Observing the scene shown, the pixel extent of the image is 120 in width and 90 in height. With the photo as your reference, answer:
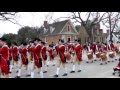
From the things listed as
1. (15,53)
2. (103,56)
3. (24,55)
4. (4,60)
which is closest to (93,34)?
(103,56)

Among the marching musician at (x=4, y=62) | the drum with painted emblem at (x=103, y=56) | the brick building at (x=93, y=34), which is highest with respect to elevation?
the brick building at (x=93, y=34)

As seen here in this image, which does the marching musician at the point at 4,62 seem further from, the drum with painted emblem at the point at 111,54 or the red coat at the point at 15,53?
the drum with painted emblem at the point at 111,54

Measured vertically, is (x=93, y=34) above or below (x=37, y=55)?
above

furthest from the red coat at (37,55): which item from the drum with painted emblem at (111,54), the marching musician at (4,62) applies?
the drum with painted emblem at (111,54)

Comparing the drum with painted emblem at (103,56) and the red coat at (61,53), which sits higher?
the red coat at (61,53)

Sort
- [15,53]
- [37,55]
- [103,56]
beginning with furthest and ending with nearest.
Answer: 1. [103,56]
2. [15,53]
3. [37,55]

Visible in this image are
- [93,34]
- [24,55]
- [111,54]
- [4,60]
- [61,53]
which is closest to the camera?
[4,60]

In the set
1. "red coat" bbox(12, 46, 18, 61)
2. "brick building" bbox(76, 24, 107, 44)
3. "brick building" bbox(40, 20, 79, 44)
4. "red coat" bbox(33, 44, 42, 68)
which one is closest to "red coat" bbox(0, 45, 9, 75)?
"red coat" bbox(33, 44, 42, 68)

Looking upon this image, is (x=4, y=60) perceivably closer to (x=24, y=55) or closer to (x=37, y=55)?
(x=37, y=55)

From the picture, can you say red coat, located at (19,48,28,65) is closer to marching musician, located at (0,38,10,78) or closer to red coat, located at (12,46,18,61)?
red coat, located at (12,46,18,61)

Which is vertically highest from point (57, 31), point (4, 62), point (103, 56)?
point (57, 31)
